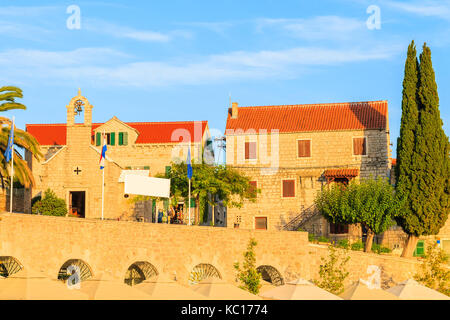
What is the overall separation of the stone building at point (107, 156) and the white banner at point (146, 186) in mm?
3344

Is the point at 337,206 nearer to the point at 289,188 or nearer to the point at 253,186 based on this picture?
the point at 289,188

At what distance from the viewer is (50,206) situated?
51.1 m

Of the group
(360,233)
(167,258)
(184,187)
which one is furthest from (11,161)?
(360,233)

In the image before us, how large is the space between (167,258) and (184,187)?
44.9ft

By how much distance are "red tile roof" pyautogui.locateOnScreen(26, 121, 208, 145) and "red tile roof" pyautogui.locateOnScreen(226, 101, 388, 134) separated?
13.7 ft

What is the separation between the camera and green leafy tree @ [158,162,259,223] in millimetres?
54562

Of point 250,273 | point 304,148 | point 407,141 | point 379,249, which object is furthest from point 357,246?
point 250,273

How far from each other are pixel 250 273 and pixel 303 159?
1770 cm

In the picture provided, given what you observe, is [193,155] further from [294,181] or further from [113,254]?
[113,254]

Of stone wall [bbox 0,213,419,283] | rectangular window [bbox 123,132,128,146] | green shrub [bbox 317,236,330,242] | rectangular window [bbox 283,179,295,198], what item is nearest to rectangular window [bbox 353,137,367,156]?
rectangular window [bbox 283,179,295,198]

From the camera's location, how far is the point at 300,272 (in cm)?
4616

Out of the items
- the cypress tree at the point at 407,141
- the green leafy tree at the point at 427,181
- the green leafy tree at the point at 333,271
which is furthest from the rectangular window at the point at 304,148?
the green leafy tree at the point at 333,271

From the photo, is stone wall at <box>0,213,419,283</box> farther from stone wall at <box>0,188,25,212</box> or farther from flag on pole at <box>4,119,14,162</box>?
stone wall at <box>0,188,25,212</box>

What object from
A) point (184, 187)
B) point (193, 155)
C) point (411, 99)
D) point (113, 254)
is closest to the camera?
point (113, 254)
